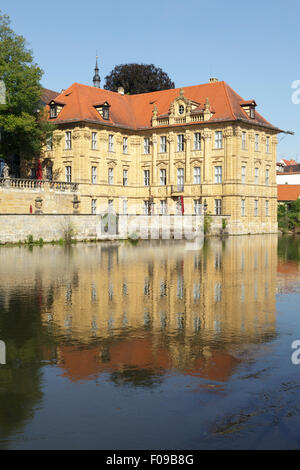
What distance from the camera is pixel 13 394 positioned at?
8055 millimetres

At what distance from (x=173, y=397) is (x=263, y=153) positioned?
60.6m

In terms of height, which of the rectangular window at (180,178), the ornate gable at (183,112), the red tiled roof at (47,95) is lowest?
the rectangular window at (180,178)

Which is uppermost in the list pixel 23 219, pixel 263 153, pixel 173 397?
pixel 263 153

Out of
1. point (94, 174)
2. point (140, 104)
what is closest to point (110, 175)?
point (94, 174)

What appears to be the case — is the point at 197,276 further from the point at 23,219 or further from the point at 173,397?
the point at 23,219

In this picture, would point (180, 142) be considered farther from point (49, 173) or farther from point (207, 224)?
point (49, 173)

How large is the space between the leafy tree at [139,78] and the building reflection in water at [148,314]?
55.8 metres

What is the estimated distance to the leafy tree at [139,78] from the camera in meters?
78.2

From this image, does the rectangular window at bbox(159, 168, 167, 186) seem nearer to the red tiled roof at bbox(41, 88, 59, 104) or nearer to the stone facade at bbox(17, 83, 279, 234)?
the stone facade at bbox(17, 83, 279, 234)

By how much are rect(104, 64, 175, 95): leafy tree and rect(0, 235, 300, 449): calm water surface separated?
2466 inches

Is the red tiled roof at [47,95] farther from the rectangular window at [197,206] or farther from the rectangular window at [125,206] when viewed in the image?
the rectangular window at [197,206]

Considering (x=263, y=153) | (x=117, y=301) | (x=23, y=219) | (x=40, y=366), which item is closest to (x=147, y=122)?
(x=263, y=153)

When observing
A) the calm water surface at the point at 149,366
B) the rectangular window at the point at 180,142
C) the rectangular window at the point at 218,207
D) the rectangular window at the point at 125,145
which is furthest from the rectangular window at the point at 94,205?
the calm water surface at the point at 149,366

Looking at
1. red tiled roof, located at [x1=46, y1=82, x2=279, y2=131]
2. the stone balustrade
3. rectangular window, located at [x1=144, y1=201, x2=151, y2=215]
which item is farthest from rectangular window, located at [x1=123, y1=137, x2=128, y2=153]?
the stone balustrade
